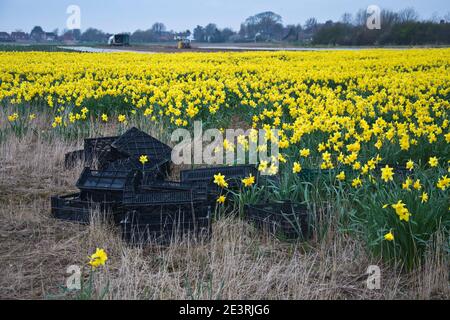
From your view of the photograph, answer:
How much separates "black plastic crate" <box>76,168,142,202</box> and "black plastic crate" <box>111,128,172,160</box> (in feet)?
2.78

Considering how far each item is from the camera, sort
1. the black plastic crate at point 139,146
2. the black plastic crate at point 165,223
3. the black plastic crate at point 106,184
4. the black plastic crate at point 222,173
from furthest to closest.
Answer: the black plastic crate at point 139,146 → the black plastic crate at point 222,173 → the black plastic crate at point 106,184 → the black plastic crate at point 165,223

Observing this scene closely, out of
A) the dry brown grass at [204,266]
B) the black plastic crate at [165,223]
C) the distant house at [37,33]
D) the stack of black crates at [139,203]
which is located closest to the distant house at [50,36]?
the distant house at [37,33]

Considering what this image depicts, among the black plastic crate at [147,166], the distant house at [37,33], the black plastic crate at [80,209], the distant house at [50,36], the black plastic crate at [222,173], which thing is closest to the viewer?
the black plastic crate at [80,209]

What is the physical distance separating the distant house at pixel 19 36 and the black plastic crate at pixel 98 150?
78.3 meters

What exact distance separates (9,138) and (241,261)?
514 cm

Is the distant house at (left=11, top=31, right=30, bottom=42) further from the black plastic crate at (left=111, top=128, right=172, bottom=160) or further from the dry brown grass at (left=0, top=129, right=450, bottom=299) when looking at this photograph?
the dry brown grass at (left=0, top=129, right=450, bottom=299)

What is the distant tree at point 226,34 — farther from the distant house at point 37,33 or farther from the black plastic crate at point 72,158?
the black plastic crate at point 72,158

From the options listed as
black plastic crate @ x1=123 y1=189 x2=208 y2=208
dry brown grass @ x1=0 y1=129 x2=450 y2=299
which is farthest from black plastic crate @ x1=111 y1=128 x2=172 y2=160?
black plastic crate @ x1=123 y1=189 x2=208 y2=208

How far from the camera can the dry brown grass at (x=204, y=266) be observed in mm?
3305

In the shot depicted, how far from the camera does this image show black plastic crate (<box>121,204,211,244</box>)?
4.04 meters

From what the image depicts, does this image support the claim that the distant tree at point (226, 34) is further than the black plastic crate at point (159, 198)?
Yes

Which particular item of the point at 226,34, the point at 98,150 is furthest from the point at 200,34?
the point at 98,150

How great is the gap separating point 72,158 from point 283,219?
131 inches
